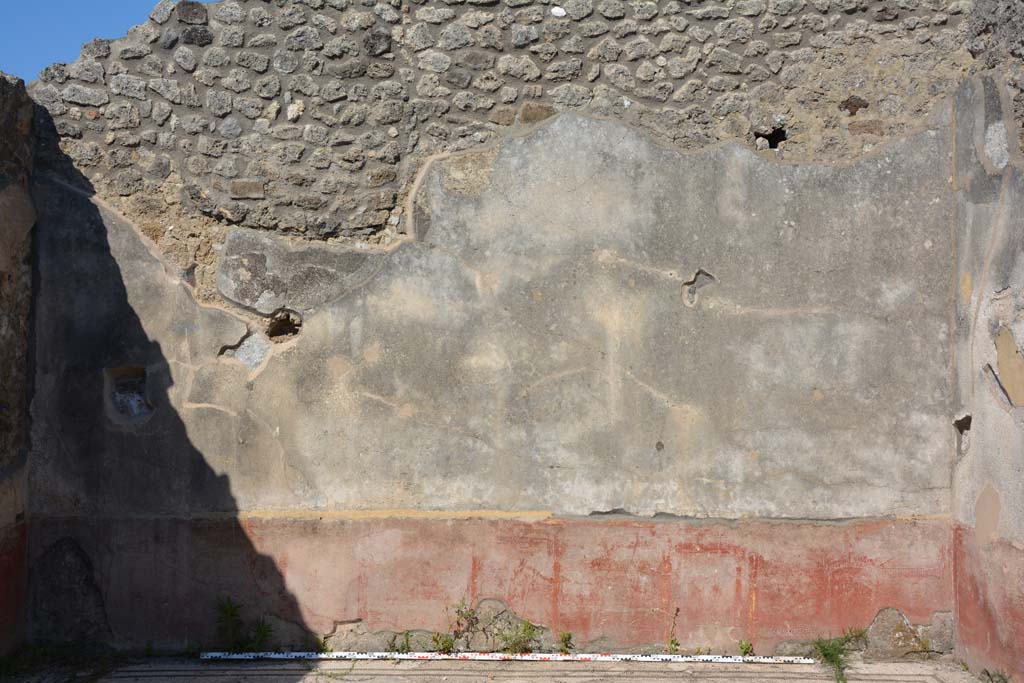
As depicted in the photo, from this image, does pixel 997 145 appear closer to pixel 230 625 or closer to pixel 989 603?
pixel 989 603

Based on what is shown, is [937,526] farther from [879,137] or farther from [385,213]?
[385,213]

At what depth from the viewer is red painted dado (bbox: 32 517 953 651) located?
4066 millimetres

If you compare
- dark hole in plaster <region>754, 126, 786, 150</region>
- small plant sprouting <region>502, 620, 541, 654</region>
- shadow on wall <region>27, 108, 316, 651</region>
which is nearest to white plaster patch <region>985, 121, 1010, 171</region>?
dark hole in plaster <region>754, 126, 786, 150</region>

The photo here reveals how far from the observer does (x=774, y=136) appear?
420 cm

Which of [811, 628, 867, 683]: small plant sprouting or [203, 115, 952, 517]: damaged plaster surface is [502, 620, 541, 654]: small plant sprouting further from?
[811, 628, 867, 683]: small plant sprouting

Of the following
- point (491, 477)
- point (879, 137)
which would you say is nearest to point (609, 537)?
point (491, 477)

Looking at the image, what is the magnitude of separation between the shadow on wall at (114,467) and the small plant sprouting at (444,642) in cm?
67

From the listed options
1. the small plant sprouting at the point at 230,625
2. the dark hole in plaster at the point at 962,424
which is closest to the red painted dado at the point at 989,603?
the dark hole in plaster at the point at 962,424

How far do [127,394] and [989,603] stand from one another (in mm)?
3737

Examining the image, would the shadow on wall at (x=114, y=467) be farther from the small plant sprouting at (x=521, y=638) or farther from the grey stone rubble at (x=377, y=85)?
the small plant sprouting at (x=521, y=638)

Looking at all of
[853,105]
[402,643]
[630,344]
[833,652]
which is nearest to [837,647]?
[833,652]

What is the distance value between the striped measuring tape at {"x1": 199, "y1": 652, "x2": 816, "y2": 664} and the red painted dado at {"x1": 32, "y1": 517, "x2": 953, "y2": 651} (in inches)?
2.5

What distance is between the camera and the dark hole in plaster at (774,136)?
4.18 meters

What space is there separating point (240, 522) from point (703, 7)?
3047mm
